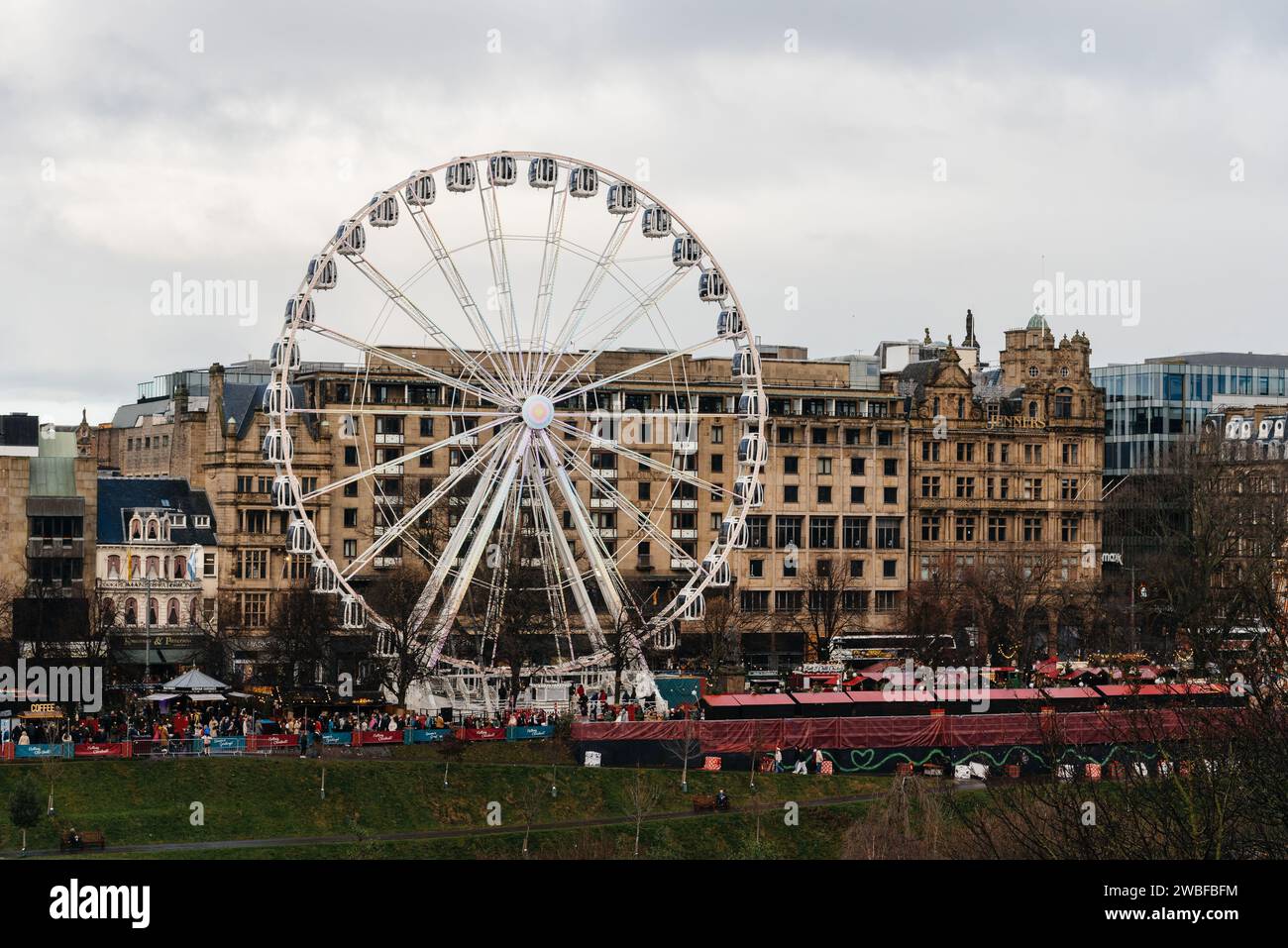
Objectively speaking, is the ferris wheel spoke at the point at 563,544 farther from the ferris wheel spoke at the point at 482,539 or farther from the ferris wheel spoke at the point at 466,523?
the ferris wheel spoke at the point at 466,523

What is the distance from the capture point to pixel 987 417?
15625 cm

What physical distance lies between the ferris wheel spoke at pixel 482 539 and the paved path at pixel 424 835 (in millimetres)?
18625

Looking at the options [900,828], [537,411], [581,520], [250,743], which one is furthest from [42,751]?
[900,828]

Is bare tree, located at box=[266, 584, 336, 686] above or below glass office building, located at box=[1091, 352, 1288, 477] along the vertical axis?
below

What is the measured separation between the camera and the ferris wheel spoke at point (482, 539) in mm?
95625

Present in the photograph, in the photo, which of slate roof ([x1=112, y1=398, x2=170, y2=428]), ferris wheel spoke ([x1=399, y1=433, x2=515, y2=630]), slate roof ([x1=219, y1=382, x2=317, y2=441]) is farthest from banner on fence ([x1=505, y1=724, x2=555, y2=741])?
slate roof ([x1=112, y1=398, x2=170, y2=428])

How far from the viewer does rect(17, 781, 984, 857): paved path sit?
2803 inches

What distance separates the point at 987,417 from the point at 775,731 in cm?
6925

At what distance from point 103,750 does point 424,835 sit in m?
12.5

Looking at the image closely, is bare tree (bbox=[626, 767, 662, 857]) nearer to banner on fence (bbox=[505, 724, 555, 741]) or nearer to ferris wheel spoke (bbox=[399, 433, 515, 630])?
banner on fence (bbox=[505, 724, 555, 741])

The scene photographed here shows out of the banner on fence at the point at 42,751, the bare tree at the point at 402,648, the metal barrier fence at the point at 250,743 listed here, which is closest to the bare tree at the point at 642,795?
the metal barrier fence at the point at 250,743
